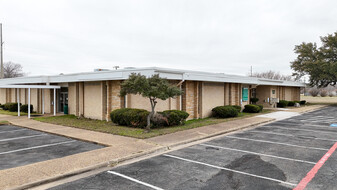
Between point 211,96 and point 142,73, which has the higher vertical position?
point 142,73

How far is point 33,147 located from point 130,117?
531 centimetres

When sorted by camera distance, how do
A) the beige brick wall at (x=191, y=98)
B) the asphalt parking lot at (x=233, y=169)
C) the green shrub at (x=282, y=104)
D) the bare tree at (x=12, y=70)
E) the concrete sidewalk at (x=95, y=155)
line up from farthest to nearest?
the bare tree at (x=12, y=70)
the green shrub at (x=282, y=104)
the beige brick wall at (x=191, y=98)
the concrete sidewalk at (x=95, y=155)
the asphalt parking lot at (x=233, y=169)

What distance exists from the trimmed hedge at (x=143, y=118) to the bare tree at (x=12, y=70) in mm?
72249

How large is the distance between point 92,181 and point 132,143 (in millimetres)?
3731

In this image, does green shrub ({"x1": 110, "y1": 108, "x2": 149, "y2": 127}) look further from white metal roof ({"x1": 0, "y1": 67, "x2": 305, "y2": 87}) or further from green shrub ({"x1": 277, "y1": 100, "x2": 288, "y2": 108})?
green shrub ({"x1": 277, "y1": 100, "x2": 288, "y2": 108})

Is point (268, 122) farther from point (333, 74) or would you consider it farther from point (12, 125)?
point (333, 74)

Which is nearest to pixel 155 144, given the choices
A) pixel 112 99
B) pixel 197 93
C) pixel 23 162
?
pixel 23 162

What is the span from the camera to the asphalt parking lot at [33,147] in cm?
789

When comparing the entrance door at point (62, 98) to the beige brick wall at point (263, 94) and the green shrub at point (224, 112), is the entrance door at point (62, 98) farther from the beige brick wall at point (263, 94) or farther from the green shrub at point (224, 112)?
the beige brick wall at point (263, 94)

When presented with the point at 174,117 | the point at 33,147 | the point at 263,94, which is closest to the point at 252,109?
the point at 263,94

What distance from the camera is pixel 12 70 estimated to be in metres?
71.9

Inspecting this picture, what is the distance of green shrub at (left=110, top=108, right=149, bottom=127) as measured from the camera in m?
13.4

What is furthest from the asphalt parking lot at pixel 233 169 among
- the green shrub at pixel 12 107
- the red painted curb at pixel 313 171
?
the green shrub at pixel 12 107

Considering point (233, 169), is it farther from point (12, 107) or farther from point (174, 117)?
point (12, 107)
